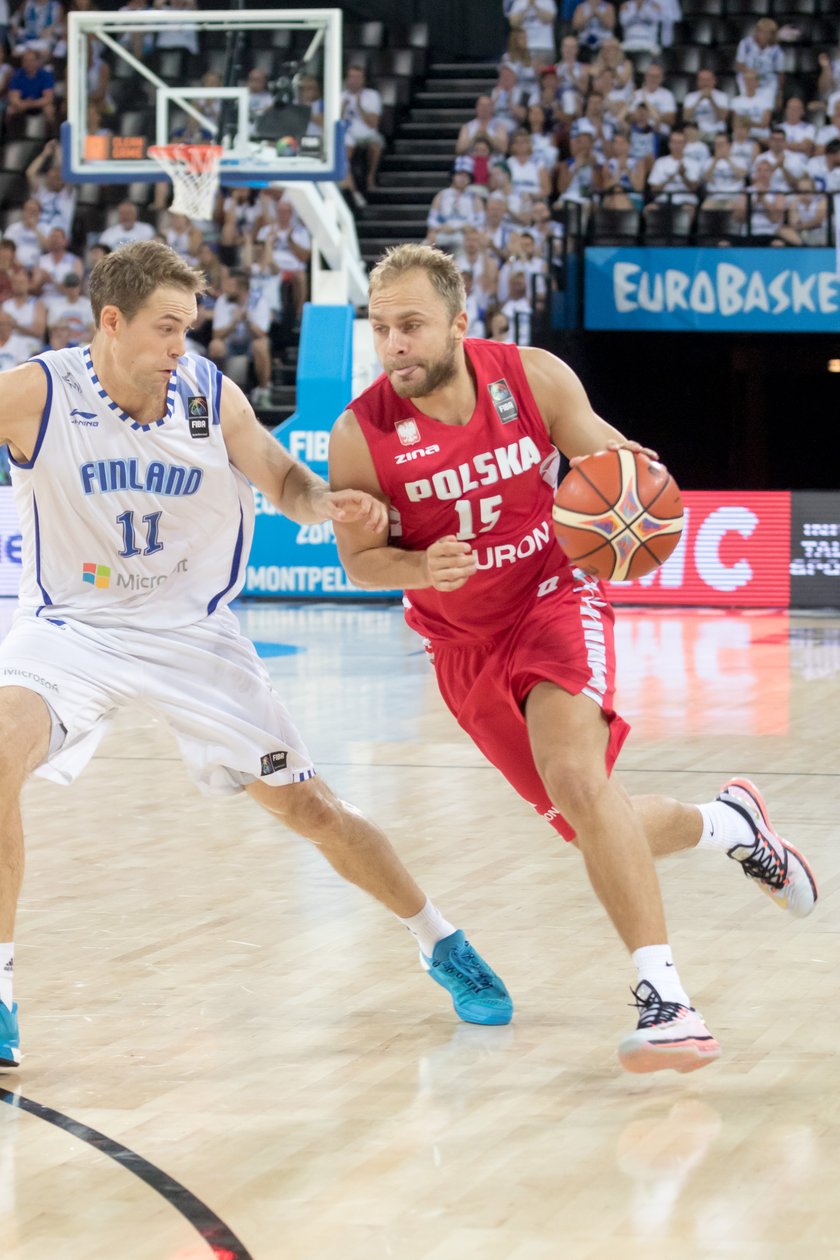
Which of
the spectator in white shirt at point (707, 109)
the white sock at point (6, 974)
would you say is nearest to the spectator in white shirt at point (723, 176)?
the spectator in white shirt at point (707, 109)

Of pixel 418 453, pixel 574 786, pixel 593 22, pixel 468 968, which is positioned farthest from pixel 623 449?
pixel 593 22

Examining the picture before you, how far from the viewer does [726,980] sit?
4805 mm

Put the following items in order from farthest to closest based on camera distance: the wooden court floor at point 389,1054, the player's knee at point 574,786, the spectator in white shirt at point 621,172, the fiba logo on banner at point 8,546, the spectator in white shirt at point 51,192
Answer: the spectator in white shirt at point 51,192, the spectator in white shirt at point 621,172, the fiba logo on banner at point 8,546, the player's knee at point 574,786, the wooden court floor at point 389,1054

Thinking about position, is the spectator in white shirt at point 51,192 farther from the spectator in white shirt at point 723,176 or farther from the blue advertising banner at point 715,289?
the spectator in white shirt at point 723,176

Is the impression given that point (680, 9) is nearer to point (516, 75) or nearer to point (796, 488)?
point (516, 75)

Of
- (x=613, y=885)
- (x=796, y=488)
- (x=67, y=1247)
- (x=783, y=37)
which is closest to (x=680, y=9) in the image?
(x=783, y=37)

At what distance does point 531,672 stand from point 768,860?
1069mm

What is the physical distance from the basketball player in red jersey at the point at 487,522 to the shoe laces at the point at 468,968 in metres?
0.40

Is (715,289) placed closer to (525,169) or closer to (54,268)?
(525,169)

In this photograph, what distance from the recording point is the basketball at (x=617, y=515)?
422 centimetres

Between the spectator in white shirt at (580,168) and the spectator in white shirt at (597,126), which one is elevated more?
the spectator in white shirt at (597,126)

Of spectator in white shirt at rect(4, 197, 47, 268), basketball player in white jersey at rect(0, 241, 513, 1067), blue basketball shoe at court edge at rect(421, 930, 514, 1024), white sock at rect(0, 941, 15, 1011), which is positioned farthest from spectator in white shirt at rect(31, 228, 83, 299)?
white sock at rect(0, 941, 15, 1011)

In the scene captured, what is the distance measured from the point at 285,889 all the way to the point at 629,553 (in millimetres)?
2213

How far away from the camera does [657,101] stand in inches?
709
